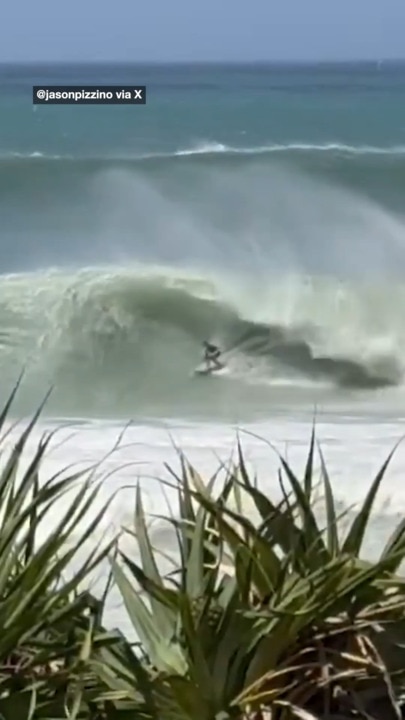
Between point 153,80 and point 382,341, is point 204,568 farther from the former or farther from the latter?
point 153,80

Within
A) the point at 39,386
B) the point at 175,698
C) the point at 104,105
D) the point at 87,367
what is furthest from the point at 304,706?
the point at 104,105

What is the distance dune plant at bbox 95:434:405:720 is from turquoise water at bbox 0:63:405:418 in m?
7.19

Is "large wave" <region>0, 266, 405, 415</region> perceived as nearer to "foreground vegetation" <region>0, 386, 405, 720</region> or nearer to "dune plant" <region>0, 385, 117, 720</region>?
"foreground vegetation" <region>0, 386, 405, 720</region>

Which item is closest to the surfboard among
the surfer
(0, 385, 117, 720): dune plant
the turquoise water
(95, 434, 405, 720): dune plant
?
the surfer

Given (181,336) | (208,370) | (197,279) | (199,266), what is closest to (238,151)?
(199,266)

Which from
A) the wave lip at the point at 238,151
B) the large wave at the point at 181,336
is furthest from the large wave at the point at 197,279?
the wave lip at the point at 238,151

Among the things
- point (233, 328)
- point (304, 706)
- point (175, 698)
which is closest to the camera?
point (175, 698)

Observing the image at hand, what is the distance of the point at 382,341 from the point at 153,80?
5356 cm

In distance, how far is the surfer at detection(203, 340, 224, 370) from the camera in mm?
12203

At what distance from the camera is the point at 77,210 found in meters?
20.8

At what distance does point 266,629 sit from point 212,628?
106mm

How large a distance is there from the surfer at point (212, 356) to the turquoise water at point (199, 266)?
0.12 m

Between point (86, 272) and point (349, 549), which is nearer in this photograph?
point (349, 549)

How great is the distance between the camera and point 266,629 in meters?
2.34
